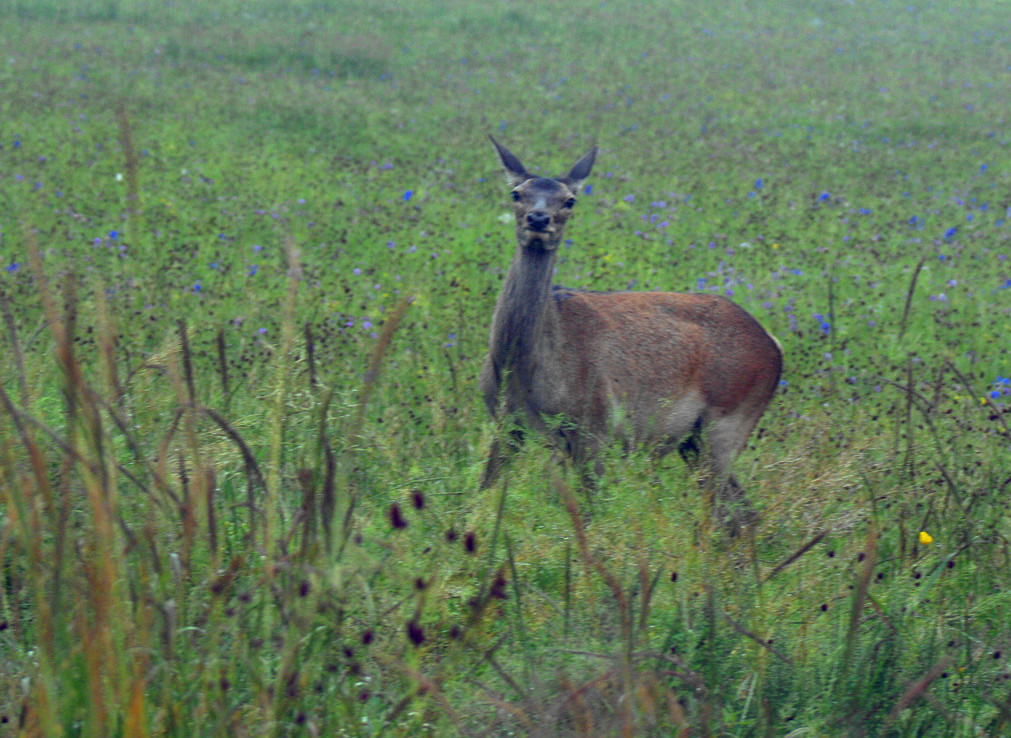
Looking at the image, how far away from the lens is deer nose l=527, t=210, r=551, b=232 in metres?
4.43

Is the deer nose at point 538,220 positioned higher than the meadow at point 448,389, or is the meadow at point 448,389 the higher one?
the deer nose at point 538,220

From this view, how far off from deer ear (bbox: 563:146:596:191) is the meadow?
120 centimetres

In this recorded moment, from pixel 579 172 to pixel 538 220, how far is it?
0.76 meters

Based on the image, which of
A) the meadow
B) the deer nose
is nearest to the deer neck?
the deer nose

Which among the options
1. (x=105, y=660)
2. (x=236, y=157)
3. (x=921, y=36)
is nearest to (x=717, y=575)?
(x=105, y=660)

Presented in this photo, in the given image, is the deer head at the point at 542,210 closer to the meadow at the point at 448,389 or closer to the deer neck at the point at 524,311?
the deer neck at the point at 524,311

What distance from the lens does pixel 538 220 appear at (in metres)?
4.43

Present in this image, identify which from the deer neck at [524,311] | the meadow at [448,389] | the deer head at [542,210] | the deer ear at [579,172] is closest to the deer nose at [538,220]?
the deer head at [542,210]

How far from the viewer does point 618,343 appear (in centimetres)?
484

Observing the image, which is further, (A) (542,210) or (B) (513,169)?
(B) (513,169)

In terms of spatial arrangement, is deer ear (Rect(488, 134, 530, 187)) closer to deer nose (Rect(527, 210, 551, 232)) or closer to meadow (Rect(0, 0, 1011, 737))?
deer nose (Rect(527, 210, 551, 232))

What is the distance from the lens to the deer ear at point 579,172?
493cm

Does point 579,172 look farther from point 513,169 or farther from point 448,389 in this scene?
point 448,389

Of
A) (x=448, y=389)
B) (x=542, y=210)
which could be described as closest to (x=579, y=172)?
(x=542, y=210)
